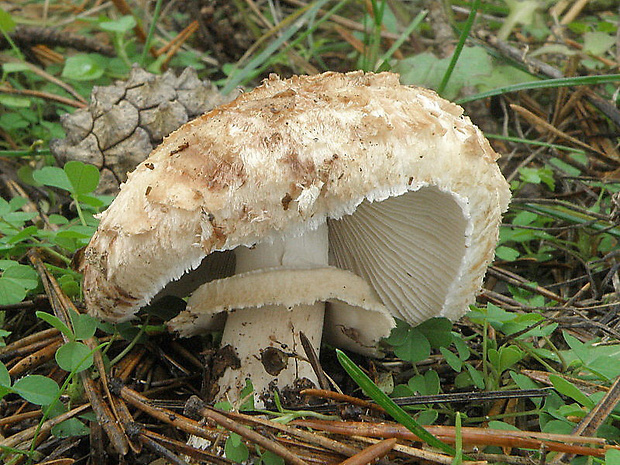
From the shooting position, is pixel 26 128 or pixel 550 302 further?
pixel 26 128

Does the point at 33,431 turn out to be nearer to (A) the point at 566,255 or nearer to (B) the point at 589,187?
(A) the point at 566,255

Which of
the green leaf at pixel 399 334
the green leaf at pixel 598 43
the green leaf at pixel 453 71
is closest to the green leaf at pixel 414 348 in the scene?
the green leaf at pixel 399 334

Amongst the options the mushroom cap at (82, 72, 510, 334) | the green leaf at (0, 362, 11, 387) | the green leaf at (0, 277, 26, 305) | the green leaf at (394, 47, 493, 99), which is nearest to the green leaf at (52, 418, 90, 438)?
the green leaf at (0, 362, 11, 387)

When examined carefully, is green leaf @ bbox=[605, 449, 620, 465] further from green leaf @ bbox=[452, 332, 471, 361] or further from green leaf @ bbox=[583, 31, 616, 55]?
green leaf @ bbox=[583, 31, 616, 55]

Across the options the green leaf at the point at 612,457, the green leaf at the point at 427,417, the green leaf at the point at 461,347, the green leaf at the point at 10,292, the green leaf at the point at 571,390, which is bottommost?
the green leaf at the point at 10,292

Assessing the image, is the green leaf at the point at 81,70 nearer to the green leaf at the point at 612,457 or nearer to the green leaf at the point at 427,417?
the green leaf at the point at 427,417

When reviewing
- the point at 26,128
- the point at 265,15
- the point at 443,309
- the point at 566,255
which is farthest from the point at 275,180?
the point at 265,15

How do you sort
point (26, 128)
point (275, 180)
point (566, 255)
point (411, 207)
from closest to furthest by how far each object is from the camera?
1. point (275, 180)
2. point (411, 207)
3. point (566, 255)
4. point (26, 128)
